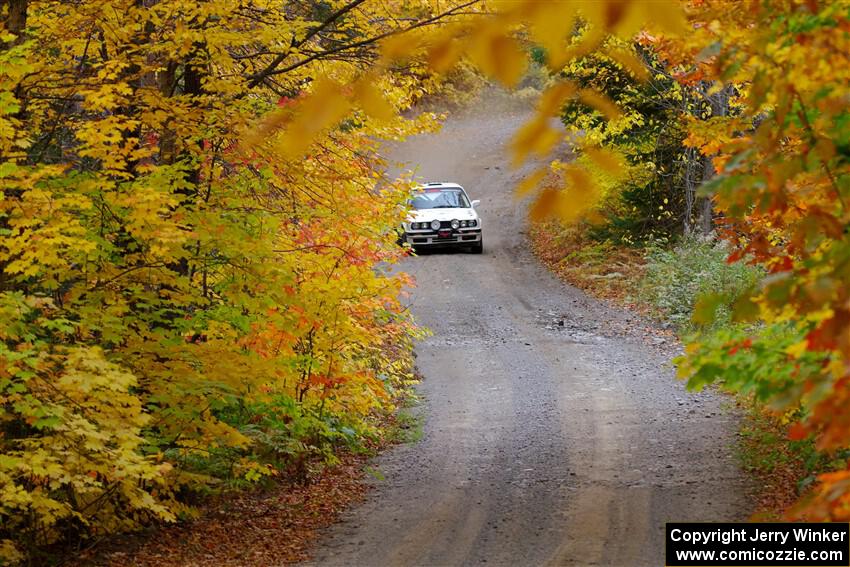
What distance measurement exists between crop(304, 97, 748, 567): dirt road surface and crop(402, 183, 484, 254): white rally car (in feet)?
10.5

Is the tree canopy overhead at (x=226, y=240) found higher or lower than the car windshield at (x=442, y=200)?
lower

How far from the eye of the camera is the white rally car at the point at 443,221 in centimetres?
2536

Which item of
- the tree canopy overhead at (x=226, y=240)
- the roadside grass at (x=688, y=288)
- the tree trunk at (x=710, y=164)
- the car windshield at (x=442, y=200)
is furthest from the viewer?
the car windshield at (x=442, y=200)

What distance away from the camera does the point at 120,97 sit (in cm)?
832

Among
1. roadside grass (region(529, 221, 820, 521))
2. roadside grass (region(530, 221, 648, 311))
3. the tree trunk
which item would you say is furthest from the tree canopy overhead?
roadside grass (region(530, 221, 648, 311))

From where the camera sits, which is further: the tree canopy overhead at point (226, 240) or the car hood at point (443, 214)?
the car hood at point (443, 214)

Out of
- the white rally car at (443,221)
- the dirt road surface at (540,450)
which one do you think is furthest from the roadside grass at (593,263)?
the white rally car at (443,221)

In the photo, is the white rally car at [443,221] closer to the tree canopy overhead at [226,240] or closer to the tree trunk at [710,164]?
the tree trunk at [710,164]

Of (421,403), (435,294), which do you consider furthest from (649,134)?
(421,403)

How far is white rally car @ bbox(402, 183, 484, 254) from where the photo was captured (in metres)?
25.4

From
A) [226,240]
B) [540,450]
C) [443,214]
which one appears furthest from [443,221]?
[226,240]

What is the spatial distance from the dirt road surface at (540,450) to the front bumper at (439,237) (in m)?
3.15

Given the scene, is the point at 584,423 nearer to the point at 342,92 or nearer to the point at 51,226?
the point at 51,226

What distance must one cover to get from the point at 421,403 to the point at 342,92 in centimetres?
1253
